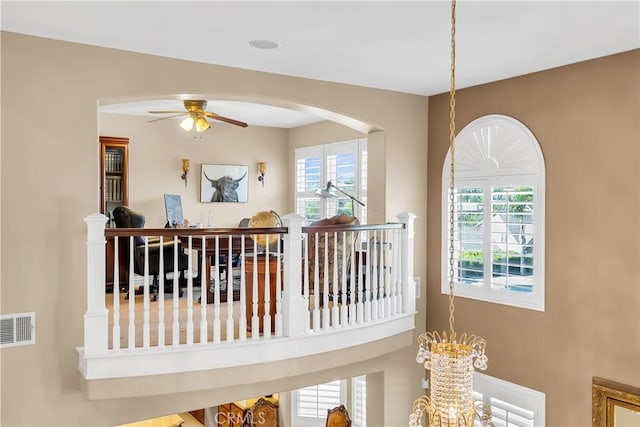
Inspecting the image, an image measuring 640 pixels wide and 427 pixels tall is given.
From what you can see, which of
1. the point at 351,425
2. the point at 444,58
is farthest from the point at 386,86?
the point at 351,425

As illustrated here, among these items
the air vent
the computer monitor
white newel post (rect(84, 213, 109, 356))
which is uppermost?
the computer monitor

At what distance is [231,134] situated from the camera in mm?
7809

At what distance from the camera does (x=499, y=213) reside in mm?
4918

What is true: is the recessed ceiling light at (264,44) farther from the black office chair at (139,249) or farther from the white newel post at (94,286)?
the black office chair at (139,249)

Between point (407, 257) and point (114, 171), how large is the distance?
4023 millimetres

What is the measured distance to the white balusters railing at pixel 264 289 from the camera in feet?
11.5

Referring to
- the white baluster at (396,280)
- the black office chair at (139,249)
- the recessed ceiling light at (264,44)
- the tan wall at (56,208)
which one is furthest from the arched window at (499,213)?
the black office chair at (139,249)

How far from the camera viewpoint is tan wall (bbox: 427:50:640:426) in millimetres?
4000

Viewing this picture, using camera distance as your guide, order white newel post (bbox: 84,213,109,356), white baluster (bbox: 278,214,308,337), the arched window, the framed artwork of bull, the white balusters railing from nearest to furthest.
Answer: white newel post (bbox: 84,213,109,356) → the white balusters railing → white baluster (bbox: 278,214,308,337) → the arched window → the framed artwork of bull

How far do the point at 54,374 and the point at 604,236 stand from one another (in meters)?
4.34

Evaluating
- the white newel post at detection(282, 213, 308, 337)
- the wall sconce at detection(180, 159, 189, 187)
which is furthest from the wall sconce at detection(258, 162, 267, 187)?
the white newel post at detection(282, 213, 308, 337)

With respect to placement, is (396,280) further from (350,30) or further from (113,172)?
(113,172)

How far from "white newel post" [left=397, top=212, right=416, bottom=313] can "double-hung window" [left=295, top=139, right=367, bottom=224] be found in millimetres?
1829

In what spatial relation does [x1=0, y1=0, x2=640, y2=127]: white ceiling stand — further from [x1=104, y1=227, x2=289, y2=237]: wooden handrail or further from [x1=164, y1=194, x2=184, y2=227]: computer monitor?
[x1=164, y1=194, x2=184, y2=227]: computer monitor
